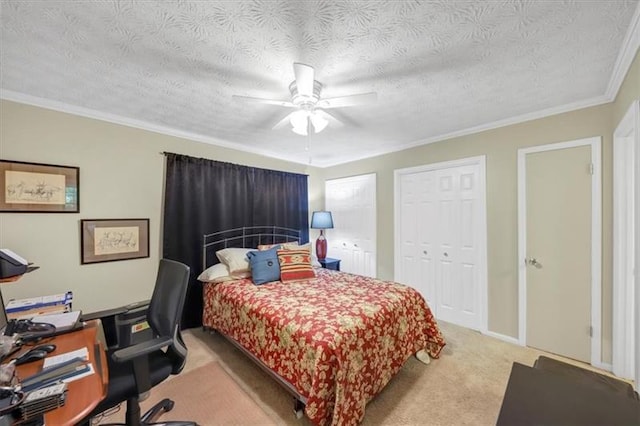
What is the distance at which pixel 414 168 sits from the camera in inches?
142

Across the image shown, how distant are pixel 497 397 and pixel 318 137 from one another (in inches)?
124

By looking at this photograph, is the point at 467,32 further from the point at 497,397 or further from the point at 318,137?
the point at 497,397

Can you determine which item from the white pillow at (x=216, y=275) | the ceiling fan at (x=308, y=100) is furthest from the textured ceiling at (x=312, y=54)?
the white pillow at (x=216, y=275)

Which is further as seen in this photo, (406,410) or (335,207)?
(335,207)

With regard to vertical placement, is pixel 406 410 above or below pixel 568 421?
below

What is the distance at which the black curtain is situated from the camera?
3.05 metres

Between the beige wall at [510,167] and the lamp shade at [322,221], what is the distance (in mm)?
1385

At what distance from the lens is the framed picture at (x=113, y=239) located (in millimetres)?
2520

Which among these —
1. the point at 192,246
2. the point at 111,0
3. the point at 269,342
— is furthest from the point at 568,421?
the point at 192,246

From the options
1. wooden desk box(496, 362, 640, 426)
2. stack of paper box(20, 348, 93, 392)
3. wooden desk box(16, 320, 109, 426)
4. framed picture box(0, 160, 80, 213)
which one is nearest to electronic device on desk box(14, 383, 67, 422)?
wooden desk box(16, 320, 109, 426)

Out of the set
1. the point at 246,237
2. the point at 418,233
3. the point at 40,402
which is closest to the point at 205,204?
the point at 246,237

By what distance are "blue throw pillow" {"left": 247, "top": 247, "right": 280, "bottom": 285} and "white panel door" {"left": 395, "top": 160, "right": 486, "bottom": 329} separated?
1885mm

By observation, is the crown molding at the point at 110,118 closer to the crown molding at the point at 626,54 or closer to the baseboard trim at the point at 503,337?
the crown molding at the point at 626,54

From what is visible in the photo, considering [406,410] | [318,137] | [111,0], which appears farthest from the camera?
[318,137]
